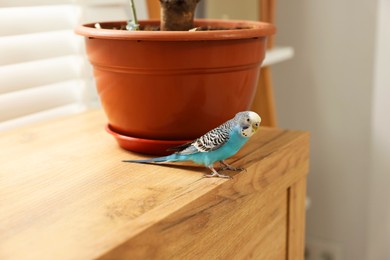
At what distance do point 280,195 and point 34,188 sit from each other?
35 centimetres

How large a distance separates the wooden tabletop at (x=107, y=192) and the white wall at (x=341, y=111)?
696 mm

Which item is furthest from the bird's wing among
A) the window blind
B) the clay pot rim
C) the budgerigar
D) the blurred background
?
the blurred background

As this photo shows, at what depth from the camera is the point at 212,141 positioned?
62 centimetres

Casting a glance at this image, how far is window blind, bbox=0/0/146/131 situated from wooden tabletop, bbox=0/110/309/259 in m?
0.11

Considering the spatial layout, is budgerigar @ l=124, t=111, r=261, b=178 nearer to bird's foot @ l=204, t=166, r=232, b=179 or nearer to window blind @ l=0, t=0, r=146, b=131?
bird's foot @ l=204, t=166, r=232, b=179

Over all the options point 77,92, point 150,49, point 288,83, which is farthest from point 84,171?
point 288,83

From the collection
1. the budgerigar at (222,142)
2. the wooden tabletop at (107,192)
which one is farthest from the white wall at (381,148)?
the budgerigar at (222,142)

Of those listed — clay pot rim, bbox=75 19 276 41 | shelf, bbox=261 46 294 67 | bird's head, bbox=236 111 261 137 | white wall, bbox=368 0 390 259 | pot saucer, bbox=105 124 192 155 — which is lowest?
white wall, bbox=368 0 390 259

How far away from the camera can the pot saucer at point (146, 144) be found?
0.69 meters

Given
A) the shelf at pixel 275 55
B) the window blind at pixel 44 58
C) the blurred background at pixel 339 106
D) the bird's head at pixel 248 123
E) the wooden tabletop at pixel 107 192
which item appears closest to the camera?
the wooden tabletop at pixel 107 192

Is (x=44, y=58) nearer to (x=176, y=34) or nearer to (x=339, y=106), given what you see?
(x=176, y=34)

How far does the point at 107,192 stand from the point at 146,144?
140mm

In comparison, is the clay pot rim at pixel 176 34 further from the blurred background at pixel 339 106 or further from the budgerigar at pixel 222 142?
the blurred background at pixel 339 106

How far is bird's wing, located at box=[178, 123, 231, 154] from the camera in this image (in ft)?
2.02
